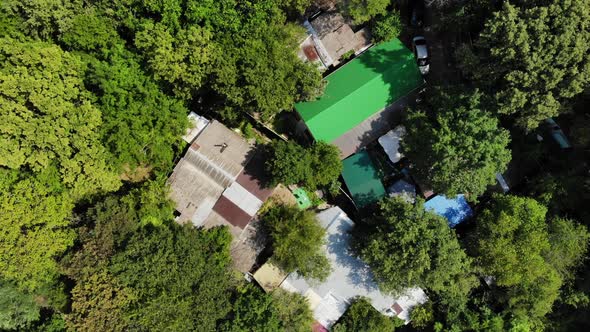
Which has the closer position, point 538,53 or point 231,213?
point 538,53

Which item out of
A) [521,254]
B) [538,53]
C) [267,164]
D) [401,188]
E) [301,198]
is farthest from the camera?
[401,188]

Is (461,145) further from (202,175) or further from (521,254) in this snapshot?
(202,175)

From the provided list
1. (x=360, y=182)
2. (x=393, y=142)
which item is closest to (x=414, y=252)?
(x=360, y=182)

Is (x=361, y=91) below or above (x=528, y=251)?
above

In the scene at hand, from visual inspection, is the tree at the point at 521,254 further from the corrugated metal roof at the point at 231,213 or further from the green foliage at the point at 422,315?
the corrugated metal roof at the point at 231,213

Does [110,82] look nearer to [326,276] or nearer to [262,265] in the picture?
[262,265]

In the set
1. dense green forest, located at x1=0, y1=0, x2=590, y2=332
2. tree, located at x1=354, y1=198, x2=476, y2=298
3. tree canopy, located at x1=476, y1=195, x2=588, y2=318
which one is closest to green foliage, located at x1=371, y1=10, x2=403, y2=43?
dense green forest, located at x1=0, y1=0, x2=590, y2=332
